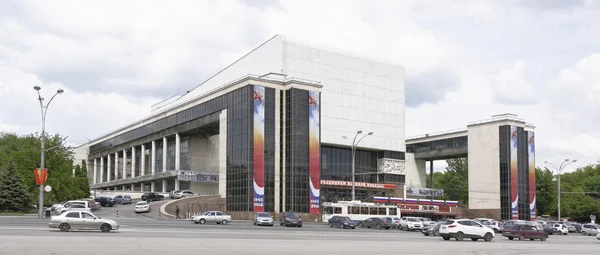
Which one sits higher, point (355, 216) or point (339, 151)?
point (339, 151)

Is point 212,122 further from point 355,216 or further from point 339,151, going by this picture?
point 355,216

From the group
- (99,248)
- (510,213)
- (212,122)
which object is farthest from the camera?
(510,213)

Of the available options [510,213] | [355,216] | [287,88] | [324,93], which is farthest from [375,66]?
[355,216]

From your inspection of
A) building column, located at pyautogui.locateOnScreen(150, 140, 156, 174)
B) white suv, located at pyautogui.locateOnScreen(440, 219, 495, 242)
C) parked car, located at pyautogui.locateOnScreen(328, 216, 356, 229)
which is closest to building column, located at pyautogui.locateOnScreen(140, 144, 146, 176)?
building column, located at pyautogui.locateOnScreen(150, 140, 156, 174)

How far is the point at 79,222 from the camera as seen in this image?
3850cm

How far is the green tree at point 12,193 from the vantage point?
69.2 m

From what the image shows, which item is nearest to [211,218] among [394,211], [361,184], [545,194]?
[394,211]

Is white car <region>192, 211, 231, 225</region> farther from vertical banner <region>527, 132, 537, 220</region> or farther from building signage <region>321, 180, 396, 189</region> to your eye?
vertical banner <region>527, 132, 537, 220</region>

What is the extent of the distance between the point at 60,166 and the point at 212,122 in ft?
85.8

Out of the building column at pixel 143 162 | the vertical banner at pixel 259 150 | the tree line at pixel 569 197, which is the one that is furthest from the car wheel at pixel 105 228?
the building column at pixel 143 162

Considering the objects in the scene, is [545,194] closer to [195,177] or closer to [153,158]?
[195,177]

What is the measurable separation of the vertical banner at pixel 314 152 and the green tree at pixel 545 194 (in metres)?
49.9

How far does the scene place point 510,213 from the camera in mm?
109438

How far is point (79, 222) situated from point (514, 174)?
86948mm
